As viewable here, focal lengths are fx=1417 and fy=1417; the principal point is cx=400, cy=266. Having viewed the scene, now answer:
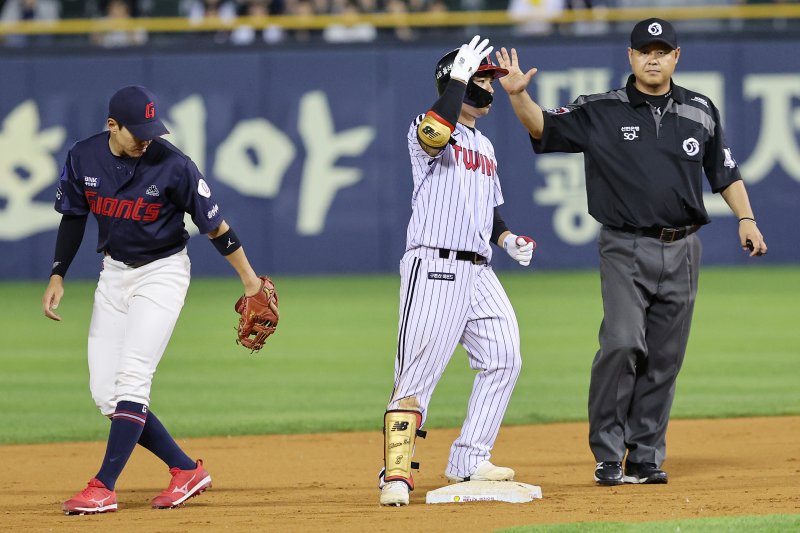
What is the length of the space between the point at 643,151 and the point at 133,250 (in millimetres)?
2324

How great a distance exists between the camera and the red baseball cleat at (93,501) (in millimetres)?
5816

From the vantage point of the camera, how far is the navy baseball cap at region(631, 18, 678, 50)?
636cm

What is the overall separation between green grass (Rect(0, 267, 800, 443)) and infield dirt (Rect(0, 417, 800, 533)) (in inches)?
22.2

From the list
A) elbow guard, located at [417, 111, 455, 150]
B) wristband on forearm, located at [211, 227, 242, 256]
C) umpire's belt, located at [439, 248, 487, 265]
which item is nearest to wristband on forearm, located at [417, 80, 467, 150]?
elbow guard, located at [417, 111, 455, 150]

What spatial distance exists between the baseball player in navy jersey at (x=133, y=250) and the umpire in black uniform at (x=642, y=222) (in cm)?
157

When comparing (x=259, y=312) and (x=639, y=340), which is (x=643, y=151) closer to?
(x=639, y=340)

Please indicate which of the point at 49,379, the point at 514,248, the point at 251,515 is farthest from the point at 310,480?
the point at 49,379

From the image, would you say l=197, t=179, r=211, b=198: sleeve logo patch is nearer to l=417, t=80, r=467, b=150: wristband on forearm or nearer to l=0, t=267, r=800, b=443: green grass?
l=417, t=80, r=467, b=150: wristband on forearm

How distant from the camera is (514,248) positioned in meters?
6.18

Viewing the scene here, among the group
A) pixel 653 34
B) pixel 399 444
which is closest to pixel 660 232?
pixel 653 34

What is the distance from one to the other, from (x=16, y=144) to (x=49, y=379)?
704cm

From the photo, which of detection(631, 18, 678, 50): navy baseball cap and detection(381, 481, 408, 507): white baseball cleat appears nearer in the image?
detection(381, 481, 408, 507): white baseball cleat

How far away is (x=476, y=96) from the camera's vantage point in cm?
602

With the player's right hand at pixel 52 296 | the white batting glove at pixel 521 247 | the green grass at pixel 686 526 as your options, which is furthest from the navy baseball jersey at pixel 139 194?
the green grass at pixel 686 526
